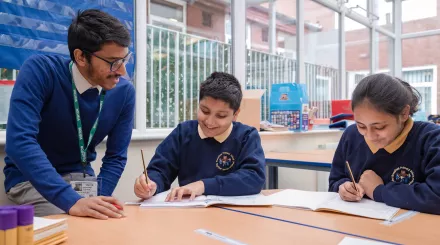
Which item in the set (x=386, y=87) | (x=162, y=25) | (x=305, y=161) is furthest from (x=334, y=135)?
(x=386, y=87)

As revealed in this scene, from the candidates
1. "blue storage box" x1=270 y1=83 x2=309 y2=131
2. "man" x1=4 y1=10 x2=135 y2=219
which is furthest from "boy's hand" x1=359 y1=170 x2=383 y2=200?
"blue storage box" x1=270 y1=83 x2=309 y2=131

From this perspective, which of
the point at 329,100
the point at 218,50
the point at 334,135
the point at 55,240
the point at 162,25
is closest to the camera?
the point at 55,240

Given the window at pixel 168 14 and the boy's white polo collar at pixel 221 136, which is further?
the window at pixel 168 14

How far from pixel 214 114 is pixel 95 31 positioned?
0.56 m

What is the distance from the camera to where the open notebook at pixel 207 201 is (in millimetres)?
1230

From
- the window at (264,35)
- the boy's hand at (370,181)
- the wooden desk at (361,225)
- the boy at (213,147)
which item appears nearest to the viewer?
the wooden desk at (361,225)

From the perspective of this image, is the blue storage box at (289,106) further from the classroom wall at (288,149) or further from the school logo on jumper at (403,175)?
the school logo on jumper at (403,175)

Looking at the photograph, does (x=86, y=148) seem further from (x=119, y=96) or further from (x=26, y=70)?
(x=26, y=70)

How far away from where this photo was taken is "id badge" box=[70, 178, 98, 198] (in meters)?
1.34

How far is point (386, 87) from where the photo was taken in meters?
1.25

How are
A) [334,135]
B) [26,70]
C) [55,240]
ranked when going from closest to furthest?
[55,240]
[26,70]
[334,135]

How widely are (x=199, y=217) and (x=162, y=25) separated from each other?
1836 mm

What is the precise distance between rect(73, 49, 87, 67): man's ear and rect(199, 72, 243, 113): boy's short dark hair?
480 mm

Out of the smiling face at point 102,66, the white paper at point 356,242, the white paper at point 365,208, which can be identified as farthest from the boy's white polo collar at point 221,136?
the white paper at point 356,242
